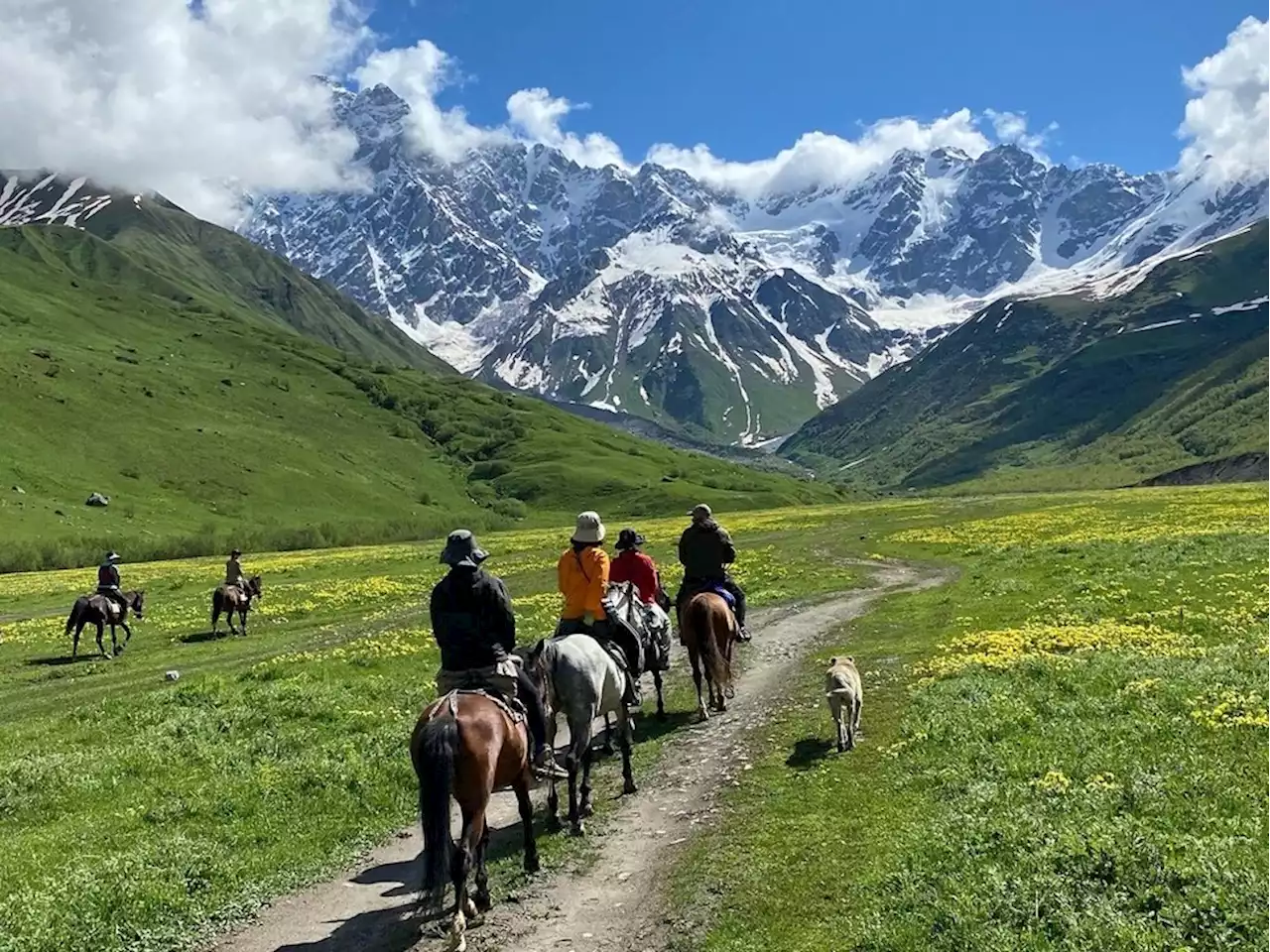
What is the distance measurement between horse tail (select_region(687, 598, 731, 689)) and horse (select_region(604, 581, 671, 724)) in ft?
2.98

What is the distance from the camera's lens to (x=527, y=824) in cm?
1480

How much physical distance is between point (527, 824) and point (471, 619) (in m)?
3.25

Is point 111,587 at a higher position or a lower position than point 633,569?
higher

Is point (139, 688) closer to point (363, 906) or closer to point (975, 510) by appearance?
point (363, 906)

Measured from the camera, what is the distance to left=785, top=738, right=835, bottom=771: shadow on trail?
19016mm

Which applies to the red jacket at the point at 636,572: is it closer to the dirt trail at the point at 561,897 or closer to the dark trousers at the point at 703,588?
the dark trousers at the point at 703,588

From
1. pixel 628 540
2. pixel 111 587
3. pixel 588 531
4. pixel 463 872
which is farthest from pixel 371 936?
pixel 111 587

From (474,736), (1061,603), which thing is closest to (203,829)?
(474,736)

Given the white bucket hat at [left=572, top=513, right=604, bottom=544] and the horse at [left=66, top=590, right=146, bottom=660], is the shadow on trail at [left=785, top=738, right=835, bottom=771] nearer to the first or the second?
the white bucket hat at [left=572, top=513, right=604, bottom=544]

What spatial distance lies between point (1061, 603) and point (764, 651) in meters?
10.9

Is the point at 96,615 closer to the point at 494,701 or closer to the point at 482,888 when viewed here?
the point at 494,701

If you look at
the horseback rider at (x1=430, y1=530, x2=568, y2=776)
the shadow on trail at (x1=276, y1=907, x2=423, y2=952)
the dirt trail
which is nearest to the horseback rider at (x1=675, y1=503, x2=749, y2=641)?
the dirt trail

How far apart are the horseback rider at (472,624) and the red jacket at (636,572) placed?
8919 millimetres

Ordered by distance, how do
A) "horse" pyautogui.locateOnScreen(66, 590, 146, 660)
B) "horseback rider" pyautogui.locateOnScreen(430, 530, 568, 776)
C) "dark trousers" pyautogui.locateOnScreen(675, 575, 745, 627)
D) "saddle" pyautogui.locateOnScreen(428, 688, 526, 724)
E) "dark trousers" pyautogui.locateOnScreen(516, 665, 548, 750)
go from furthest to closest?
"horse" pyautogui.locateOnScreen(66, 590, 146, 660)
"dark trousers" pyautogui.locateOnScreen(675, 575, 745, 627)
"dark trousers" pyautogui.locateOnScreen(516, 665, 548, 750)
"horseback rider" pyautogui.locateOnScreen(430, 530, 568, 776)
"saddle" pyautogui.locateOnScreen(428, 688, 526, 724)
